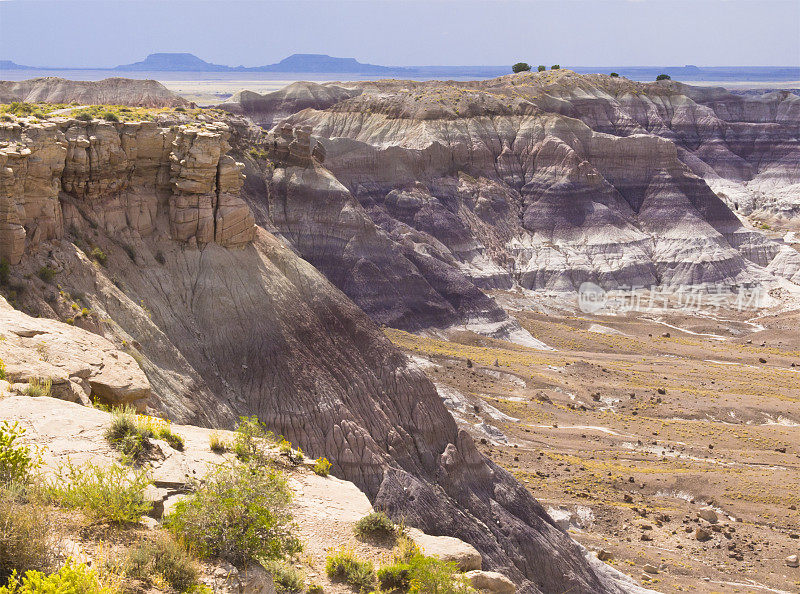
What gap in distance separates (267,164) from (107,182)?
94.7ft

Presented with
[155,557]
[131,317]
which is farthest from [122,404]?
[131,317]

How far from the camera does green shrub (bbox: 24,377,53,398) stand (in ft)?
44.7

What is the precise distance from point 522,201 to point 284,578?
87228mm

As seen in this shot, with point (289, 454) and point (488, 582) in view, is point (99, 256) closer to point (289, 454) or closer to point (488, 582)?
point (289, 454)

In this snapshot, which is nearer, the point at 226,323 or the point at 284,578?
the point at 284,578

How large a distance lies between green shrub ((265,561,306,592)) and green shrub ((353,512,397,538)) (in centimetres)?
201

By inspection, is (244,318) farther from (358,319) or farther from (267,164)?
(267,164)

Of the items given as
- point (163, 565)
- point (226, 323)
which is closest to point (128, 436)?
point (163, 565)

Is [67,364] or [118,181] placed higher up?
[118,181]

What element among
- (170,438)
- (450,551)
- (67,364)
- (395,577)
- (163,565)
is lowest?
(450,551)

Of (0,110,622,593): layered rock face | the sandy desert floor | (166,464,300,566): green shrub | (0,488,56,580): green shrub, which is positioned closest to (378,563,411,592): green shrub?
(166,464,300,566): green shrub

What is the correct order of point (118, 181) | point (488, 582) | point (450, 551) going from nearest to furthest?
point (488, 582) < point (450, 551) < point (118, 181)

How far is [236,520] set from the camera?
34.0 ft

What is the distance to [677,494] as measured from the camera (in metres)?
42.6
